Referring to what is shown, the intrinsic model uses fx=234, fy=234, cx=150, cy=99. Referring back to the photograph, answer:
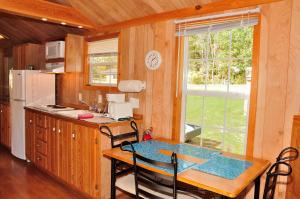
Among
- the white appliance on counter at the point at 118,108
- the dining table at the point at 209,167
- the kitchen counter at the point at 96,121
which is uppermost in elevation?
the white appliance on counter at the point at 118,108

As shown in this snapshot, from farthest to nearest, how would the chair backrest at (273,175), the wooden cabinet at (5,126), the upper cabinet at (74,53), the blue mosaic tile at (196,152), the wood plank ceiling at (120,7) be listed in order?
the wooden cabinet at (5,126) → the upper cabinet at (74,53) → the wood plank ceiling at (120,7) → the blue mosaic tile at (196,152) → the chair backrest at (273,175)

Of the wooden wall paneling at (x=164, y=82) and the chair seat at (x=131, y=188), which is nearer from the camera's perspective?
the chair seat at (x=131, y=188)

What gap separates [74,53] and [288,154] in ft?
10.5

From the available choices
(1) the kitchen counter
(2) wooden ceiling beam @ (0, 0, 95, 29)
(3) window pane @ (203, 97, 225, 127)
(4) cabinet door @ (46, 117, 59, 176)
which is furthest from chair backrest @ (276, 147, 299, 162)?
(2) wooden ceiling beam @ (0, 0, 95, 29)

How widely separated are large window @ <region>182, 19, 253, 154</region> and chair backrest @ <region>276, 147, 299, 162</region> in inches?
15.6

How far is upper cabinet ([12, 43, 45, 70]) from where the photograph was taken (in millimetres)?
4574

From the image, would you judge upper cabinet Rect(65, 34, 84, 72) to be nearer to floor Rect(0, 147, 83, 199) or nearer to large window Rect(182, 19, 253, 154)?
floor Rect(0, 147, 83, 199)

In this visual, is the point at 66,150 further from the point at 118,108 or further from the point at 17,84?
the point at 17,84

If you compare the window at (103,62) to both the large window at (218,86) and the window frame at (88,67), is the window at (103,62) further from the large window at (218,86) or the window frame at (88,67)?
the large window at (218,86)

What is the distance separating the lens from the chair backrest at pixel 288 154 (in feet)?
5.95

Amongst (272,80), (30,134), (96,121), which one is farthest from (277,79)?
(30,134)

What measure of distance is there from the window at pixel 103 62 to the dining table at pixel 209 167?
57.5 inches

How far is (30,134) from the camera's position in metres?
3.91

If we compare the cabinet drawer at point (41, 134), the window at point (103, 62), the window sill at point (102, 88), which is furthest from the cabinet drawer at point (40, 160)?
the window at point (103, 62)
